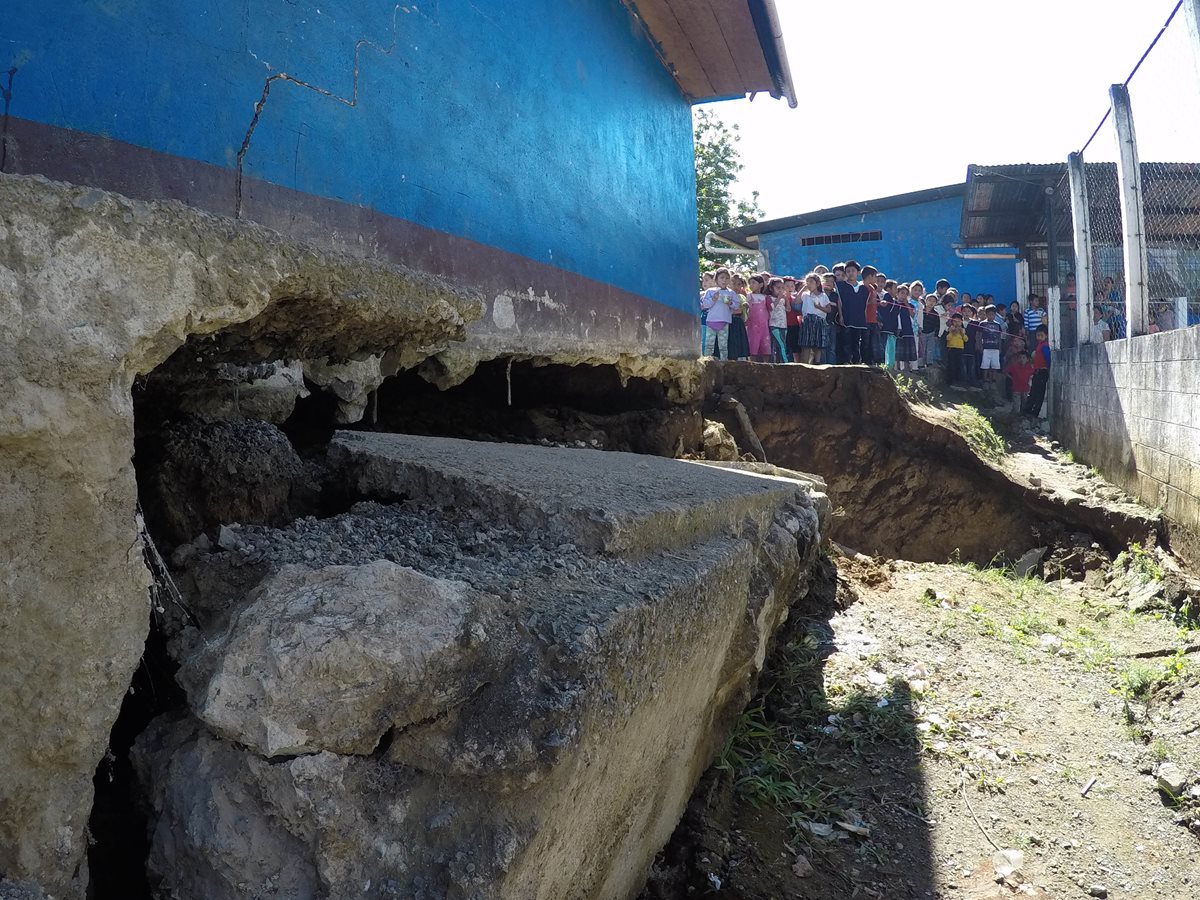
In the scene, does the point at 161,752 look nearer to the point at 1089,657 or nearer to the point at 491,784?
the point at 491,784

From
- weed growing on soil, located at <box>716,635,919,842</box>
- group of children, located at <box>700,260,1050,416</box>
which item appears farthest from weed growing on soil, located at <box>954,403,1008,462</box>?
weed growing on soil, located at <box>716,635,919,842</box>

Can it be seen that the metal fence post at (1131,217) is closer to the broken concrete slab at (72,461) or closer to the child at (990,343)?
the child at (990,343)

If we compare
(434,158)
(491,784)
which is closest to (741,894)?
(491,784)

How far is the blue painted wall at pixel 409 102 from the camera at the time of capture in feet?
7.14

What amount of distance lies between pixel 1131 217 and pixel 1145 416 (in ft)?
4.97

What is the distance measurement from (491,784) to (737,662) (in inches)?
57.1

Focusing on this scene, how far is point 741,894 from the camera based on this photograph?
239 cm

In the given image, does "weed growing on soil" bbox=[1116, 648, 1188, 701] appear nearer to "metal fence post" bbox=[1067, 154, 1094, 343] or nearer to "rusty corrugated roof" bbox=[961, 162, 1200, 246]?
"rusty corrugated roof" bbox=[961, 162, 1200, 246]

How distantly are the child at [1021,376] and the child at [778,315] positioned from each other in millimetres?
3441

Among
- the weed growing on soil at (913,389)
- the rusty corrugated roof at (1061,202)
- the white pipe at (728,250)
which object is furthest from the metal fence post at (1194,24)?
the white pipe at (728,250)

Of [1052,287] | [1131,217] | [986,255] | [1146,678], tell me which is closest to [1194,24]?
[1131,217]

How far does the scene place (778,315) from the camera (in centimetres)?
974

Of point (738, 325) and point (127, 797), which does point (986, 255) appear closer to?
point (738, 325)

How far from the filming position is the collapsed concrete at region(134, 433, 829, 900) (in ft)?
4.62
